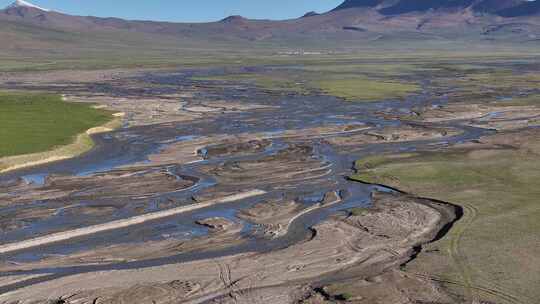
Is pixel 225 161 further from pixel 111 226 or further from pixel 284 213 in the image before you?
pixel 111 226

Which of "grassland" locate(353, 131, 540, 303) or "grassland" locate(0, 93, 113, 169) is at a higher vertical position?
"grassland" locate(0, 93, 113, 169)

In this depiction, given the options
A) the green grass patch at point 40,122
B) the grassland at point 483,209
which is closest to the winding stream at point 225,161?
the green grass patch at point 40,122

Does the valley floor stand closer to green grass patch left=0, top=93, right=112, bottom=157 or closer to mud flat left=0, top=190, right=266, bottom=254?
mud flat left=0, top=190, right=266, bottom=254

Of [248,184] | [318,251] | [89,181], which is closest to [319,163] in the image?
[248,184]

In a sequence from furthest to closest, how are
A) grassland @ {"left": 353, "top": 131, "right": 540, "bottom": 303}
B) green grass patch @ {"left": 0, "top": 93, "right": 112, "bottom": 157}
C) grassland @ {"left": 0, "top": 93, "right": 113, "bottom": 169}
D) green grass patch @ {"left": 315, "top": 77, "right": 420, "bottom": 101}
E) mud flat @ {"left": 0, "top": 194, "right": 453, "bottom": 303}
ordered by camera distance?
1. green grass patch @ {"left": 315, "top": 77, "right": 420, "bottom": 101}
2. green grass patch @ {"left": 0, "top": 93, "right": 112, "bottom": 157}
3. grassland @ {"left": 0, "top": 93, "right": 113, "bottom": 169}
4. grassland @ {"left": 353, "top": 131, "right": 540, "bottom": 303}
5. mud flat @ {"left": 0, "top": 194, "right": 453, "bottom": 303}

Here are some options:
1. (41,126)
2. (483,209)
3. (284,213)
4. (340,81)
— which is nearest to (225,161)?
(284,213)

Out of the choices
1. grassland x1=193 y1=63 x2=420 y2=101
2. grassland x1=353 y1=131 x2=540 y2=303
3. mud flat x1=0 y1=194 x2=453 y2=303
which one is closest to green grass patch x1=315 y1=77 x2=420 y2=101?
grassland x1=193 y1=63 x2=420 y2=101

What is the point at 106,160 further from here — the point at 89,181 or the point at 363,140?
the point at 363,140
